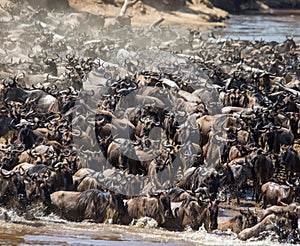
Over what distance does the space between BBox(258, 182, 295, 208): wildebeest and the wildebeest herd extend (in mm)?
17

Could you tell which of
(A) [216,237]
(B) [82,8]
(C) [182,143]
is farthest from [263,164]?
(B) [82,8]

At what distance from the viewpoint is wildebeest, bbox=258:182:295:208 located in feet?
45.1

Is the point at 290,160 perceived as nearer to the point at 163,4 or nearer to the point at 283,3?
the point at 163,4

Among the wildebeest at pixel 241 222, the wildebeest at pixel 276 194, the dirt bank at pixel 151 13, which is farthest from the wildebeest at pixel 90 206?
the dirt bank at pixel 151 13

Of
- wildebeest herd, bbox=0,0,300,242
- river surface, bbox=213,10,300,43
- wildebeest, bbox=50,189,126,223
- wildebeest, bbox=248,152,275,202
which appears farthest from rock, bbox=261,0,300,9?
wildebeest, bbox=50,189,126,223

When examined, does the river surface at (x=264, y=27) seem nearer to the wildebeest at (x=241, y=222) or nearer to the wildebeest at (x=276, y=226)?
the wildebeest at (x=241, y=222)

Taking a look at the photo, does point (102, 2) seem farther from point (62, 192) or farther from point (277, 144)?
point (62, 192)

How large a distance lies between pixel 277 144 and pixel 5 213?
606 centimetres

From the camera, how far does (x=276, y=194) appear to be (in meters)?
14.0

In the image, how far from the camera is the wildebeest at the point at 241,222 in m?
12.8

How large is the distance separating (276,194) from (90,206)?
3.01m

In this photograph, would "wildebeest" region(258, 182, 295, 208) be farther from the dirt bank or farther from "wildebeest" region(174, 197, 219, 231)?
the dirt bank

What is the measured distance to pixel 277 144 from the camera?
16.9 meters

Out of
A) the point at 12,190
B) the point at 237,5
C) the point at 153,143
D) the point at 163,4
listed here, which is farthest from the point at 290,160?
the point at 237,5
